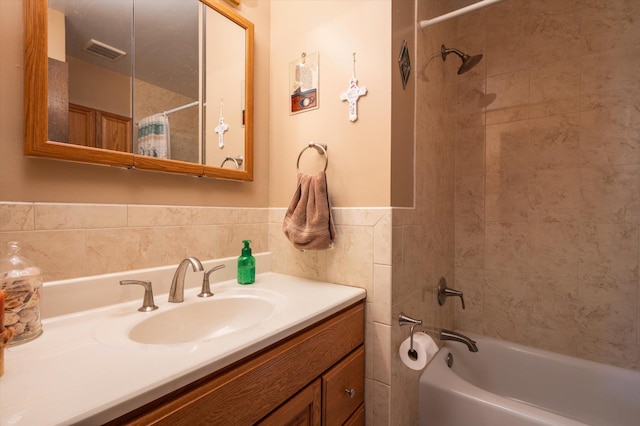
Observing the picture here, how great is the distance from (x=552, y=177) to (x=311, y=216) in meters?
1.39

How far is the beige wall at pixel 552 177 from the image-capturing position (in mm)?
1410

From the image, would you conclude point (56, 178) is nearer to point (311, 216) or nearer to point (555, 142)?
point (311, 216)

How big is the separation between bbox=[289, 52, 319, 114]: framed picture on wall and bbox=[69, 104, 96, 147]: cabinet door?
725 mm

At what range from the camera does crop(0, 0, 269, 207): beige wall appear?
2.31 ft

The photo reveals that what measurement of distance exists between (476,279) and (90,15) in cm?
212

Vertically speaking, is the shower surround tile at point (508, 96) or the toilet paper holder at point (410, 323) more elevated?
the shower surround tile at point (508, 96)

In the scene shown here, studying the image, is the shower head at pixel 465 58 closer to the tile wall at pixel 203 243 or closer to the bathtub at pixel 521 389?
the tile wall at pixel 203 243

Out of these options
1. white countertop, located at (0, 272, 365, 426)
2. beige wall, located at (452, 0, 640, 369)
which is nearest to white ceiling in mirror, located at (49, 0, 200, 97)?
white countertop, located at (0, 272, 365, 426)

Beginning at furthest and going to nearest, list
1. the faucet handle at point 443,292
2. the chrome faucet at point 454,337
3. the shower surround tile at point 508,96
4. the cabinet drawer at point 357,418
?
the shower surround tile at point 508,96, the faucet handle at point 443,292, the chrome faucet at point 454,337, the cabinet drawer at point 357,418

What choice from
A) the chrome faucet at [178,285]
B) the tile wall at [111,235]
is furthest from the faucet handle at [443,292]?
the chrome faucet at [178,285]

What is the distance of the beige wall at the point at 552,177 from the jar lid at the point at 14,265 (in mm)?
1952

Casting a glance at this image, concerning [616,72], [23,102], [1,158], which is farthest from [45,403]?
[616,72]

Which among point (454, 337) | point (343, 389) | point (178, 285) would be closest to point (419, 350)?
point (343, 389)

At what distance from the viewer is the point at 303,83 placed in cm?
124
